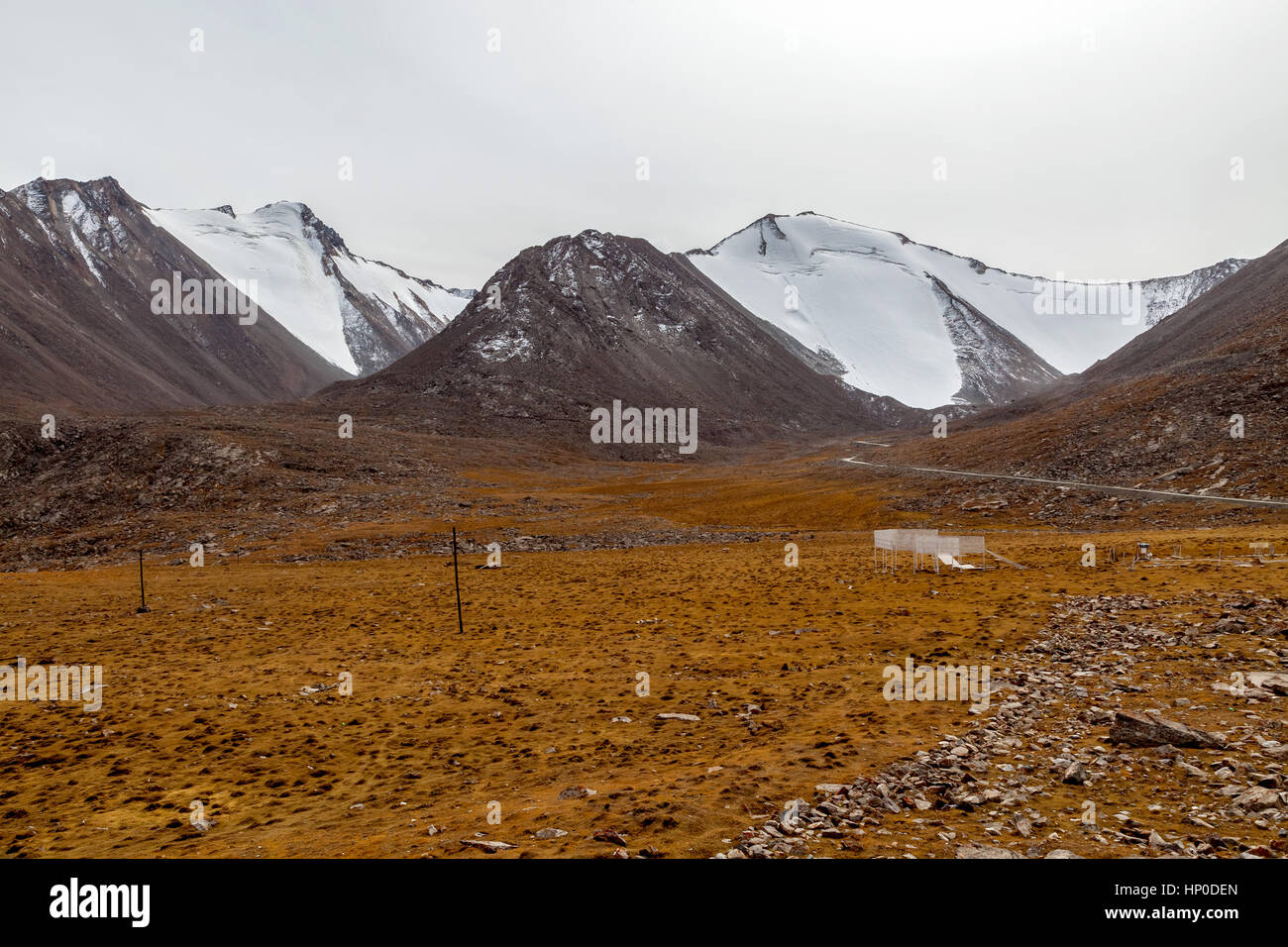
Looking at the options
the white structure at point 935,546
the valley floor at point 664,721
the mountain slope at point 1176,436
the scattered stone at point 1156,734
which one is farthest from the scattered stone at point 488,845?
the mountain slope at point 1176,436

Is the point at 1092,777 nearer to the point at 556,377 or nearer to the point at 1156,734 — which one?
the point at 1156,734

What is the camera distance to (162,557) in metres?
47.1

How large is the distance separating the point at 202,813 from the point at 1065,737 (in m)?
13.2

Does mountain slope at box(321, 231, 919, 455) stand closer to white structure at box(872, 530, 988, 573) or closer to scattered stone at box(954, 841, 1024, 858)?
white structure at box(872, 530, 988, 573)

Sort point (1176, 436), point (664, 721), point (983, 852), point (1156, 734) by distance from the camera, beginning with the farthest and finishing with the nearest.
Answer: point (1176, 436)
point (664, 721)
point (1156, 734)
point (983, 852)

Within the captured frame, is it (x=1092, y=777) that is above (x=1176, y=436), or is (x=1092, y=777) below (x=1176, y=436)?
below

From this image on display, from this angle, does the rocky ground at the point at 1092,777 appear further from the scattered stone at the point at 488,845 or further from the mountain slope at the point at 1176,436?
the mountain slope at the point at 1176,436

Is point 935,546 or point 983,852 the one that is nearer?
point 983,852

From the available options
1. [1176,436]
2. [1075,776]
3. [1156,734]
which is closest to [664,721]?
[1075,776]

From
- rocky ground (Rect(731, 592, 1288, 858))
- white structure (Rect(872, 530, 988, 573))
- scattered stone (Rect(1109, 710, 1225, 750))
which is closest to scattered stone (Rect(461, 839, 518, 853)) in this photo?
rocky ground (Rect(731, 592, 1288, 858))
